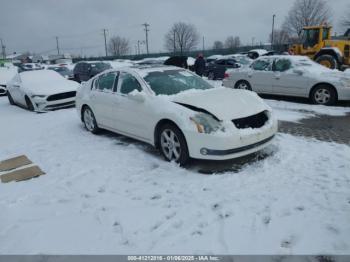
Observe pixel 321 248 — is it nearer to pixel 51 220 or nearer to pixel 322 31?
pixel 51 220

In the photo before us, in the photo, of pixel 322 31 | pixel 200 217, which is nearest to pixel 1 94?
pixel 200 217

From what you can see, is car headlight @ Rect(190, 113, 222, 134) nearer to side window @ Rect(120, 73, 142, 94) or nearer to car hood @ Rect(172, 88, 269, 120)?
car hood @ Rect(172, 88, 269, 120)

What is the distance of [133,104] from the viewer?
5.32m

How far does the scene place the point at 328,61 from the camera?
16062mm

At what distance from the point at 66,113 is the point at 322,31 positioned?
50.8 feet

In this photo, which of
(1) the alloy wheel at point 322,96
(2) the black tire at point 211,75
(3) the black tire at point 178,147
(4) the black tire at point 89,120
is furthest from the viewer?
(2) the black tire at point 211,75

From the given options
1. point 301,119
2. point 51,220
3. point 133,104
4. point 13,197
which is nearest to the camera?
point 51,220

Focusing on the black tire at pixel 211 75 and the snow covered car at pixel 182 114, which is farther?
the black tire at pixel 211 75

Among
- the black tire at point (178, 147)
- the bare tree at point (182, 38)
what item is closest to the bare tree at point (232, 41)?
the bare tree at point (182, 38)

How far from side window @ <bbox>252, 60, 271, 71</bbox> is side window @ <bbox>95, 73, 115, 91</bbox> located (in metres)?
6.12

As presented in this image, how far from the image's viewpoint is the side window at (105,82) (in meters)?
6.15

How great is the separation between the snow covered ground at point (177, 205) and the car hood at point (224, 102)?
2.64ft

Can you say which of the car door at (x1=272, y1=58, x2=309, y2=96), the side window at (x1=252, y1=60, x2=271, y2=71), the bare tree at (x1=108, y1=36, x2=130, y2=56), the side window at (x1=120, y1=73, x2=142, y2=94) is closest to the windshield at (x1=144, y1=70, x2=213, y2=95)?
the side window at (x1=120, y1=73, x2=142, y2=94)

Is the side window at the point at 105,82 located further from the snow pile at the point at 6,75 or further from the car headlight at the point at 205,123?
the snow pile at the point at 6,75
